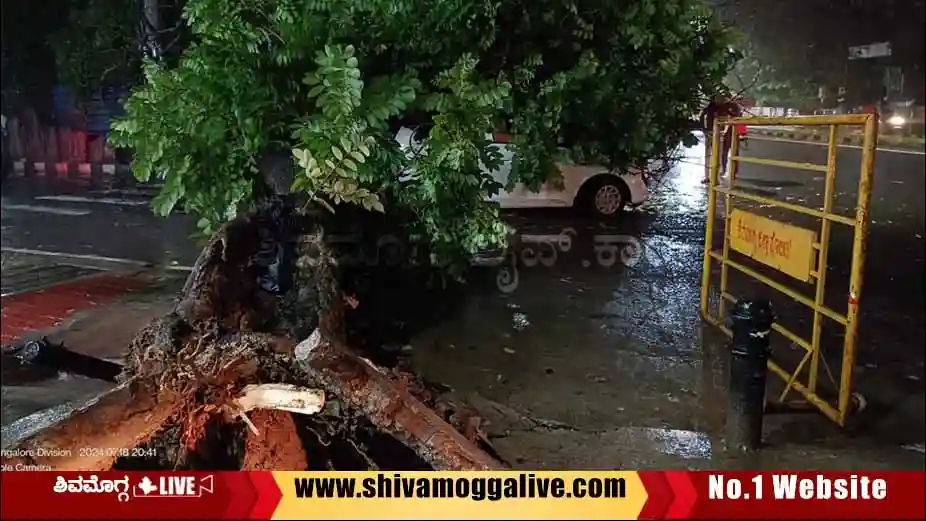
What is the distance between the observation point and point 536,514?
2.20m

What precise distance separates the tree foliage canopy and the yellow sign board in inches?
13.9

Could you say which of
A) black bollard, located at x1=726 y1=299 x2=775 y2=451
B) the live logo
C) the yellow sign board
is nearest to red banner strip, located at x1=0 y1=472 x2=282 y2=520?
the live logo

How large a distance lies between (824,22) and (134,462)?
93.2 inches

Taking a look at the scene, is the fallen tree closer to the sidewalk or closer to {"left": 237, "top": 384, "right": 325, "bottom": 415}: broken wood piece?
{"left": 237, "top": 384, "right": 325, "bottom": 415}: broken wood piece

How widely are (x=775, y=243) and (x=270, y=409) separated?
62.9 inches

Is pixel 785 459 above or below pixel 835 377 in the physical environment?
below

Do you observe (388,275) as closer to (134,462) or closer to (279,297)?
(279,297)

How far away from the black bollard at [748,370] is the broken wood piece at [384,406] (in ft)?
2.29

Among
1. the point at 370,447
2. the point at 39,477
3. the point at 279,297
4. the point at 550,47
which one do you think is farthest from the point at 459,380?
the point at 39,477

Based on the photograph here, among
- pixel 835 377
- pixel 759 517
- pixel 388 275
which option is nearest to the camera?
pixel 759 517

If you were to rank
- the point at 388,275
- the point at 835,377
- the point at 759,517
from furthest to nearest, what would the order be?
the point at 388,275, the point at 835,377, the point at 759,517

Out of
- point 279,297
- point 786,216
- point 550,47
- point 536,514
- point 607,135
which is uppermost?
point 550,47

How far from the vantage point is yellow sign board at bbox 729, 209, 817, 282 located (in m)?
2.28

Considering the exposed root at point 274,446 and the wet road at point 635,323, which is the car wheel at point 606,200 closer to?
the wet road at point 635,323
